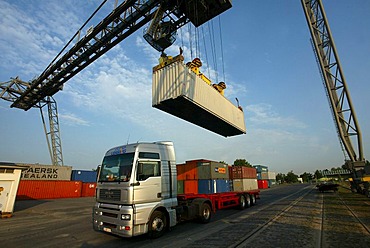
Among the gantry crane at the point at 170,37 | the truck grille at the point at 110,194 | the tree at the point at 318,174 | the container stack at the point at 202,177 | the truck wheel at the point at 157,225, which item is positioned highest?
the gantry crane at the point at 170,37

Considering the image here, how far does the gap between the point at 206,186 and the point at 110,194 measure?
18.7 feet

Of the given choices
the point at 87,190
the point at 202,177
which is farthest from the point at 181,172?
the point at 87,190

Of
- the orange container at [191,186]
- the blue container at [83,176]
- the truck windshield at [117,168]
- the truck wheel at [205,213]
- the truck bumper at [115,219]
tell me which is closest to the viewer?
the truck bumper at [115,219]

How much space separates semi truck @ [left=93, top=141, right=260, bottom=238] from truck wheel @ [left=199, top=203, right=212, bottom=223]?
2.30 ft

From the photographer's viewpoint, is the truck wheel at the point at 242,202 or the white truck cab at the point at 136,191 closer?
the white truck cab at the point at 136,191

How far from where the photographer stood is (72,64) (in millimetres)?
23625

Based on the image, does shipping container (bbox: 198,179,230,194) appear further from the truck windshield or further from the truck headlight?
the truck headlight

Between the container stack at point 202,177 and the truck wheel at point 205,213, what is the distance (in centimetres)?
135

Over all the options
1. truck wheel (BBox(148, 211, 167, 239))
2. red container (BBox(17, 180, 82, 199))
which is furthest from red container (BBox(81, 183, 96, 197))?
truck wheel (BBox(148, 211, 167, 239))

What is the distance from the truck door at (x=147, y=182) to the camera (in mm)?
6457

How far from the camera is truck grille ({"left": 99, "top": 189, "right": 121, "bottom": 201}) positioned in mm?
6459

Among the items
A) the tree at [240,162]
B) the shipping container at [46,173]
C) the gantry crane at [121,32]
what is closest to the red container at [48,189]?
the shipping container at [46,173]

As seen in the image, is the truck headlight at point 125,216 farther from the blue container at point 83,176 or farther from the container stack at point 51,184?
the blue container at point 83,176

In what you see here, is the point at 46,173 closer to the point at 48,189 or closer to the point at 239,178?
the point at 48,189
